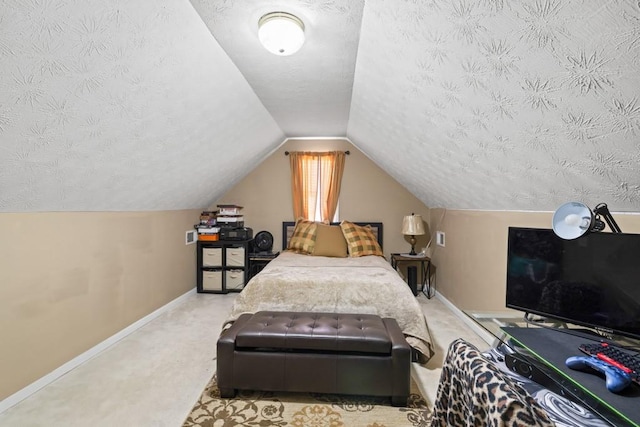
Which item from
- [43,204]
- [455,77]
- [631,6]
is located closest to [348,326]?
[455,77]

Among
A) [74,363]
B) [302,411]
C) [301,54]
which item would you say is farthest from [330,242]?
[74,363]

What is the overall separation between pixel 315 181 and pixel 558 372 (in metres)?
4.00

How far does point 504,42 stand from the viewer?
1178mm

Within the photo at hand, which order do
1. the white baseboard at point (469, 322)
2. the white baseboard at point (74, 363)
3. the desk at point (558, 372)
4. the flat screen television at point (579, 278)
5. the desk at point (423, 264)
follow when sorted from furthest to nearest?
the desk at point (423, 264), the white baseboard at point (469, 322), the white baseboard at point (74, 363), the flat screen television at point (579, 278), the desk at point (558, 372)

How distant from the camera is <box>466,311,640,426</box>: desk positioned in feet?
2.99

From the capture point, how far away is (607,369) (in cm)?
101

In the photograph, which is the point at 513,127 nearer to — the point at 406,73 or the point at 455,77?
the point at 455,77

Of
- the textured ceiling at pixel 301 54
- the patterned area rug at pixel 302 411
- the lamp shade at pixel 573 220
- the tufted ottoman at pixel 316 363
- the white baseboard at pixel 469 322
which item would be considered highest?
the textured ceiling at pixel 301 54

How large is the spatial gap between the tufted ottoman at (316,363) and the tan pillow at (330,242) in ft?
6.61

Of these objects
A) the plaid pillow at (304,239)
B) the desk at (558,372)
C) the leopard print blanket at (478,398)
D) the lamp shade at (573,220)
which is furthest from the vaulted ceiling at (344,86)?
the plaid pillow at (304,239)

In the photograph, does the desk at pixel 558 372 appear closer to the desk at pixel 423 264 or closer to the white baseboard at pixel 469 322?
the white baseboard at pixel 469 322

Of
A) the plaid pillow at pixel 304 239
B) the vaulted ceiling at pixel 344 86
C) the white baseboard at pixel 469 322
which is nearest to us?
the vaulted ceiling at pixel 344 86

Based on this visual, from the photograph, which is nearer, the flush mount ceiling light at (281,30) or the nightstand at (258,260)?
the flush mount ceiling light at (281,30)

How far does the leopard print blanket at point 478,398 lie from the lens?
0.59m
